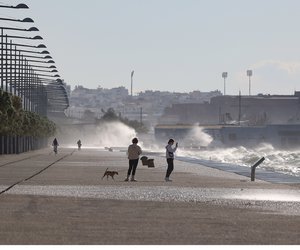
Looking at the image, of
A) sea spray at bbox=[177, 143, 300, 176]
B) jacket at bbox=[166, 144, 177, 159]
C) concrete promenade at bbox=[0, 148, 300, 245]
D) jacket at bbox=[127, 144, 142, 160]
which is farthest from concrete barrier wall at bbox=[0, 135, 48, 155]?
concrete promenade at bbox=[0, 148, 300, 245]

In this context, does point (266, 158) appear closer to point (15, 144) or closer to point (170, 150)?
point (15, 144)

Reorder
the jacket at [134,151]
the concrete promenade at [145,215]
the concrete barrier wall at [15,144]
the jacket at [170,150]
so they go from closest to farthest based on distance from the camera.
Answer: the concrete promenade at [145,215]
the jacket at [134,151]
the jacket at [170,150]
the concrete barrier wall at [15,144]

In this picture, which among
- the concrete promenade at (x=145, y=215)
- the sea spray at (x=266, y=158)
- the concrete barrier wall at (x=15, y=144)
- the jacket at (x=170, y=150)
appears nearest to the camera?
the concrete promenade at (x=145, y=215)

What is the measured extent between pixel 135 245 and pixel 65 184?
2013cm

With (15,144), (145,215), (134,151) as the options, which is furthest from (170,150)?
(15,144)

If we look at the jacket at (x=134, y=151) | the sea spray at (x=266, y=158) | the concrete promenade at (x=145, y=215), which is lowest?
the sea spray at (x=266, y=158)

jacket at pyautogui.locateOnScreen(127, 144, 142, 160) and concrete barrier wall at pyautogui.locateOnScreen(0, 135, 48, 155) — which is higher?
jacket at pyautogui.locateOnScreen(127, 144, 142, 160)

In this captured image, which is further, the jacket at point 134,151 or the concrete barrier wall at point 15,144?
the concrete barrier wall at point 15,144

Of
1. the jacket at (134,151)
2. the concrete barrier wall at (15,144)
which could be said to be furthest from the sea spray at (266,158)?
the jacket at (134,151)

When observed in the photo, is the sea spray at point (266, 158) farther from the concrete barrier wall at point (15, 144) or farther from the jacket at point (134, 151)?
the jacket at point (134, 151)

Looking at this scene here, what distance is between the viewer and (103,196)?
2880 centimetres

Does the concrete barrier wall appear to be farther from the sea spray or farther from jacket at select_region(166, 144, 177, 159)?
jacket at select_region(166, 144, 177, 159)

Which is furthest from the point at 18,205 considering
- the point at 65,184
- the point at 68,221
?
the point at 65,184

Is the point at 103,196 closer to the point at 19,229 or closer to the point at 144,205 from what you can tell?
the point at 144,205
